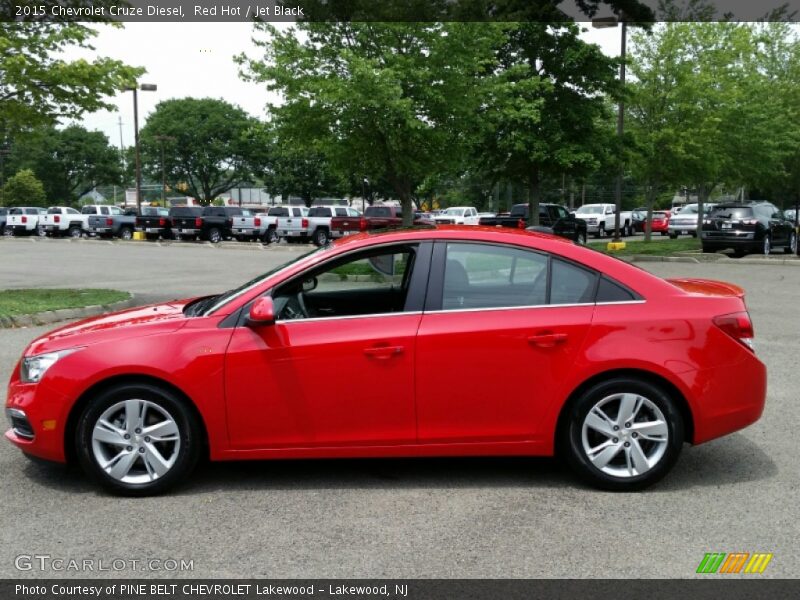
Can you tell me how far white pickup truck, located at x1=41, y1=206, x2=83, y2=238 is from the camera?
4375 cm

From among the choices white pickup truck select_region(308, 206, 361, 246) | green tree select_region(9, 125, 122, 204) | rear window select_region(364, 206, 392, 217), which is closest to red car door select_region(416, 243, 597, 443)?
rear window select_region(364, 206, 392, 217)

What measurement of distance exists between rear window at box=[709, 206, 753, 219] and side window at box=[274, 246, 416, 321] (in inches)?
868

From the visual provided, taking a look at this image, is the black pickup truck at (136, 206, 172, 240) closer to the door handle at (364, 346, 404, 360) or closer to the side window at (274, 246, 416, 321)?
the side window at (274, 246, 416, 321)

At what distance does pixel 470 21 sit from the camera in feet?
64.7

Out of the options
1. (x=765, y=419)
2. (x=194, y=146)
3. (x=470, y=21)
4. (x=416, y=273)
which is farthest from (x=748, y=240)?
(x=194, y=146)

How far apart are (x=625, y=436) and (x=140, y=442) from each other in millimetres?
2813

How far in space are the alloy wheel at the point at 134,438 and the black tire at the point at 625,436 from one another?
233 cm

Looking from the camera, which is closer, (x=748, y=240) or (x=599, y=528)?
(x=599, y=528)

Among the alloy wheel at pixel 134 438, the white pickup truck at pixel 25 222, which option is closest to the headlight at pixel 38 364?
the alloy wheel at pixel 134 438

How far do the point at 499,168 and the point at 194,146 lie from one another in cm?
4680

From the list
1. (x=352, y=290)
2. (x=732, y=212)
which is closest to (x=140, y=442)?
(x=352, y=290)

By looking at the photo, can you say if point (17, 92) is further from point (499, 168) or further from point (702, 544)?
point (499, 168)

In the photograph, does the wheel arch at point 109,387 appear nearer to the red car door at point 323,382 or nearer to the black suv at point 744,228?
the red car door at point 323,382
